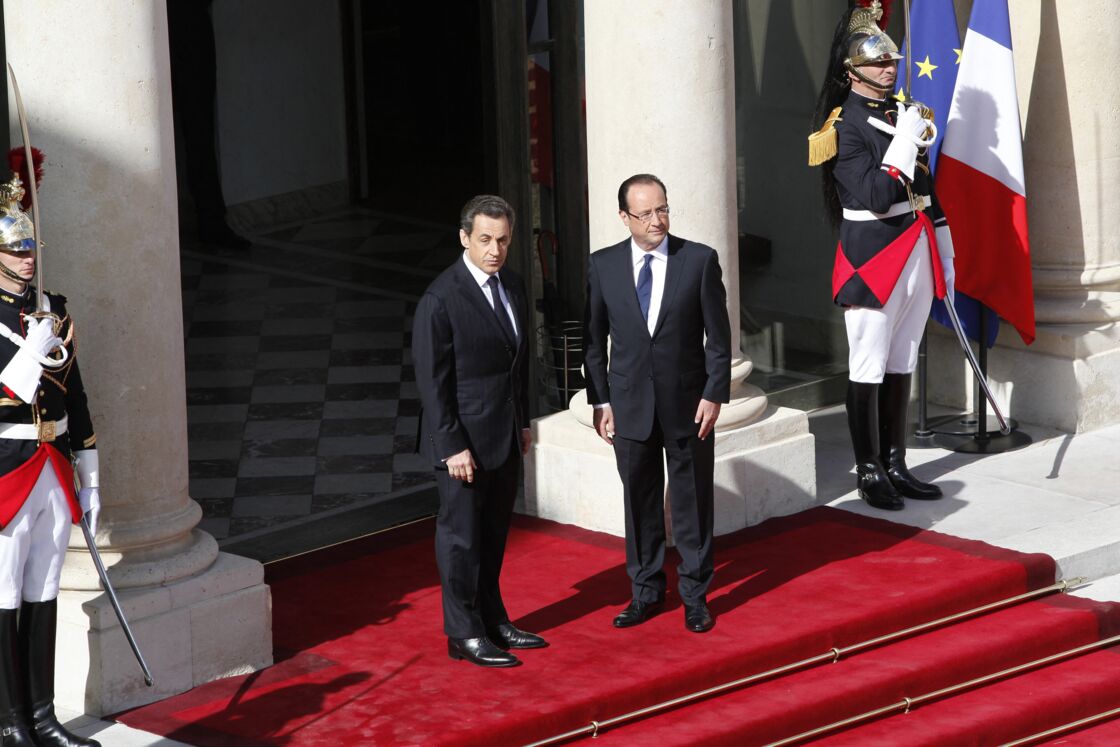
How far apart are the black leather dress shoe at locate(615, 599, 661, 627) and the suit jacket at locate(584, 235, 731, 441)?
64 cm

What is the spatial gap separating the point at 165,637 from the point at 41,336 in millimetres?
A: 1216

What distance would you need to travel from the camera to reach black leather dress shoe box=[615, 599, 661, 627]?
7461 mm

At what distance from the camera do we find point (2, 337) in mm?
6215

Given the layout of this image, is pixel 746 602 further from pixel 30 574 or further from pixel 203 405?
pixel 203 405

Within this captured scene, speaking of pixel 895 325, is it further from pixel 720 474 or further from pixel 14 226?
pixel 14 226

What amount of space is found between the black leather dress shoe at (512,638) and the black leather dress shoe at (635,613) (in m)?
0.34

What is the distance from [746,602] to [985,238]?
286cm

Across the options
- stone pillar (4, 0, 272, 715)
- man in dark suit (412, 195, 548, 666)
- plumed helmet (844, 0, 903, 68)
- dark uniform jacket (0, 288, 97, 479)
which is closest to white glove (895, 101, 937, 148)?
plumed helmet (844, 0, 903, 68)

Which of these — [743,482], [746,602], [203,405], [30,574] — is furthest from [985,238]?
[30,574]

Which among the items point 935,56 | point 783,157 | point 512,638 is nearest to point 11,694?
point 512,638

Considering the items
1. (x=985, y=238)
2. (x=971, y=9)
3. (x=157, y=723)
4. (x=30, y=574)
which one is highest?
(x=971, y=9)

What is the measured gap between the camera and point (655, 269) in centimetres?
731

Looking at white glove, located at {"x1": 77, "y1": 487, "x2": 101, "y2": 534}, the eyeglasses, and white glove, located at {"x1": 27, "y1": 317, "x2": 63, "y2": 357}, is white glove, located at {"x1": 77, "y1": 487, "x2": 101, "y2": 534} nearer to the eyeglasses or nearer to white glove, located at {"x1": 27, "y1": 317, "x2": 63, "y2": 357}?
white glove, located at {"x1": 27, "y1": 317, "x2": 63, "y2": 357}

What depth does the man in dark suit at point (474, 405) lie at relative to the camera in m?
6.86
